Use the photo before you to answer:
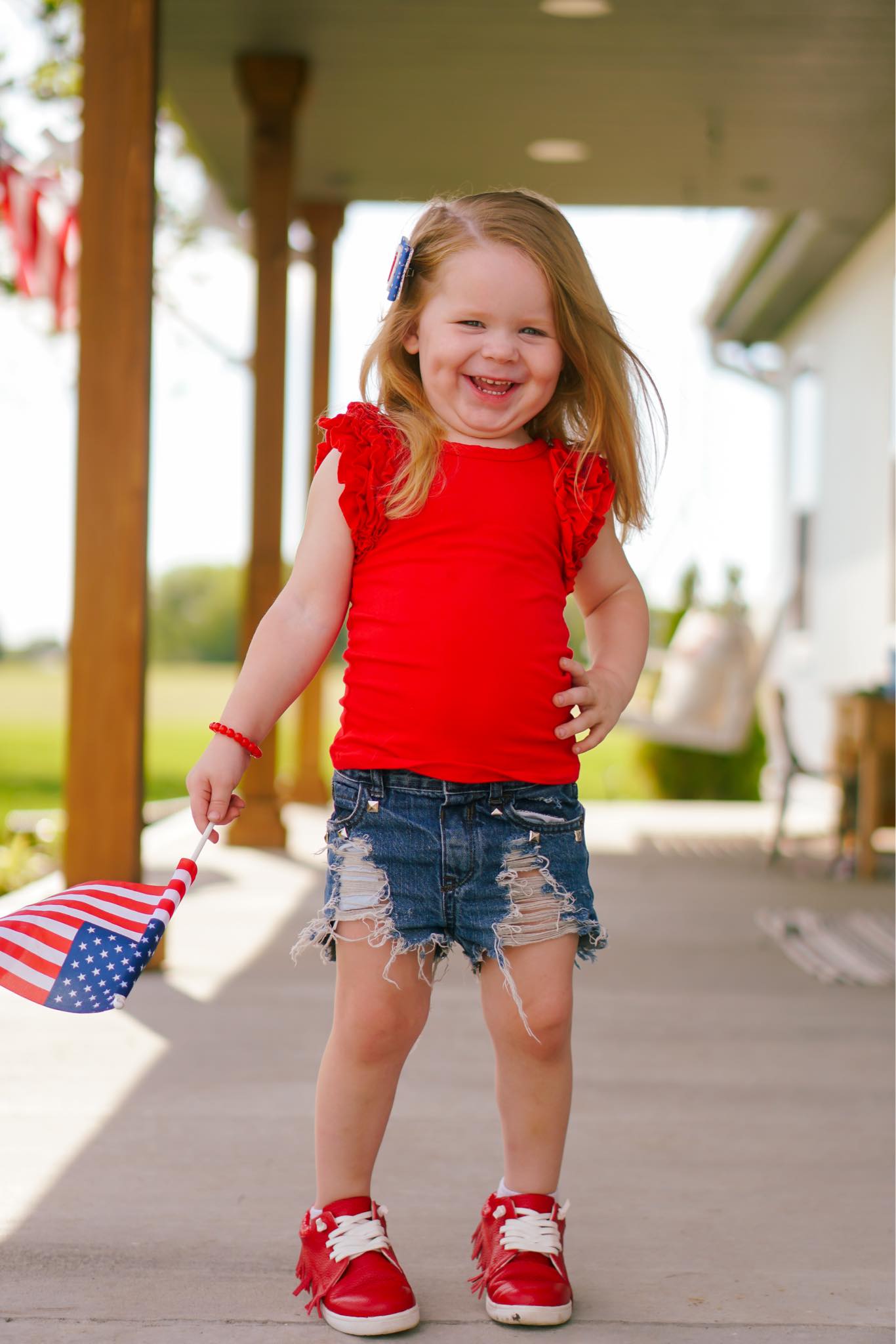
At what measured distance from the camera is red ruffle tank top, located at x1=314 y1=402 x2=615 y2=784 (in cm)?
159

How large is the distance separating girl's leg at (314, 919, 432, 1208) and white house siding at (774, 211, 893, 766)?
4900 millimetres

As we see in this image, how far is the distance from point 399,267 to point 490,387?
176 mm

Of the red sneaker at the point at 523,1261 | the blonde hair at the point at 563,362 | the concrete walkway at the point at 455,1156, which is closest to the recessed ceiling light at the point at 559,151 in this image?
the concrete walkway at the point at 455,1156

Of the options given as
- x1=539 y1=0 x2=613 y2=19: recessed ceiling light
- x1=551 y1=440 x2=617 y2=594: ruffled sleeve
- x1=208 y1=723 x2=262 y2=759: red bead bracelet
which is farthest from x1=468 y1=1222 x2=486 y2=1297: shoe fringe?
x1=539 y1=0 x2=613 y2=19: recessed ceiling light

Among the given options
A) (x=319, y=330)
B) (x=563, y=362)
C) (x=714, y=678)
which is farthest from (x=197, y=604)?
(x=563, y=362)

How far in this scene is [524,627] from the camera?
1.61m

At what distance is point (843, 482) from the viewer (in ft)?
27.1

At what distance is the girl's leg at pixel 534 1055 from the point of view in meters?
1.61

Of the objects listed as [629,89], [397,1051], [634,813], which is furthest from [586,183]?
[397,1051]

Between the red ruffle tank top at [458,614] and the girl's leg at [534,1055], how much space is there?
0.20 meters

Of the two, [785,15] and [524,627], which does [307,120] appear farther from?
[524,627]

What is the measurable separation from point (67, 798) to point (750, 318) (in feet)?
25.0

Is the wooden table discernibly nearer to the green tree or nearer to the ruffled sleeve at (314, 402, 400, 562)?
the ruffled sleeve at (314, 402, 400, 562)

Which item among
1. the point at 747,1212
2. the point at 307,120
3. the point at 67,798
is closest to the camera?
the point at 747,1212
